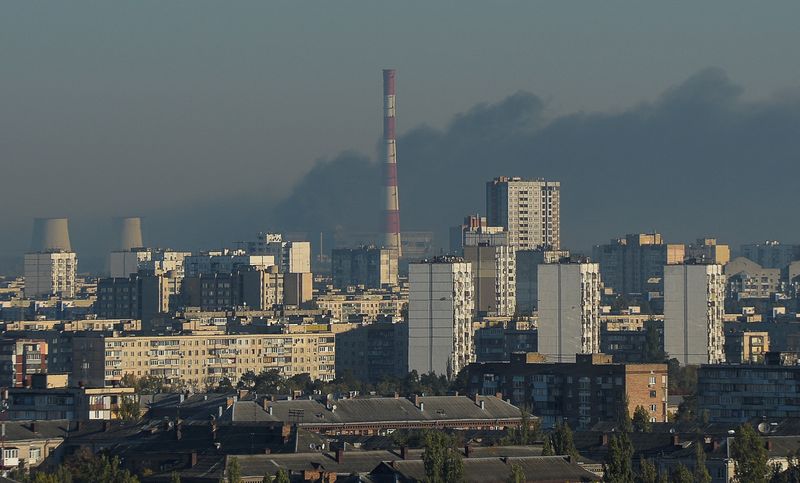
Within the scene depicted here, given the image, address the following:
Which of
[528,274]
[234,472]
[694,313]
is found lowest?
[234,472]

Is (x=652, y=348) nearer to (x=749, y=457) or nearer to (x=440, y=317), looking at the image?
(x=440, y=317)

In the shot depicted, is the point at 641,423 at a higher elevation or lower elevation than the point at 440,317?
lower

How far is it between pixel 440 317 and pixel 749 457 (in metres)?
75.8

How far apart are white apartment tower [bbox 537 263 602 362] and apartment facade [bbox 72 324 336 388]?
10159mm

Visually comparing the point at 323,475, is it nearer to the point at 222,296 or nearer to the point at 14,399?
the point at 14,399

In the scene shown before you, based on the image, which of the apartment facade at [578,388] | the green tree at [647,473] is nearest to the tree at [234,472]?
the green tree at [647,473]

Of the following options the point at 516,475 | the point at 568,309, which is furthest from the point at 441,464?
the point at 568,309

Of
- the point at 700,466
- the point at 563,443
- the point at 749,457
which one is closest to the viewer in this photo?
the point at 749,457

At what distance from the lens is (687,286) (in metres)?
146

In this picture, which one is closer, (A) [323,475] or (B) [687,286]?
(A) [323,475]

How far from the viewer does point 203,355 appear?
137 metres

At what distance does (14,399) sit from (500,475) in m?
32.3

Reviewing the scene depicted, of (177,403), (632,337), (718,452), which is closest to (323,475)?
(718,452)

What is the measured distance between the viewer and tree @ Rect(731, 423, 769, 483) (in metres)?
61.5
